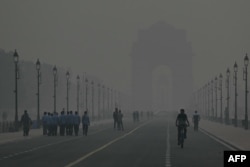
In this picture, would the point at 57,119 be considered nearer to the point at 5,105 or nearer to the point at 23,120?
the point at 23,120

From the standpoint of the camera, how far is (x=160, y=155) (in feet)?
96.5

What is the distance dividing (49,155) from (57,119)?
23933 mm

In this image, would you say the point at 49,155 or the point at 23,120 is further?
the point at 23,120

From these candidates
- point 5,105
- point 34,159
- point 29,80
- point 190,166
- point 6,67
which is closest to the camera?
point 190,166

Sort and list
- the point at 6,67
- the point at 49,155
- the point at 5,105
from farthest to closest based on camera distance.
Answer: the point at 6,67 → the point at 5,105 → the point at 49,155

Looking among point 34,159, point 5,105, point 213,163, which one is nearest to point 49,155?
point 34,159

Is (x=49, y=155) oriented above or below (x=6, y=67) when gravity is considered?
below

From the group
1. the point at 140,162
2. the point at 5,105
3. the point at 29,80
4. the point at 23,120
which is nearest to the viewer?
the point at 140,162

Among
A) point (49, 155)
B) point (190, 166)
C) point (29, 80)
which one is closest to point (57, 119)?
point (49, 155)

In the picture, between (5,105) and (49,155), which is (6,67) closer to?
(5,105)

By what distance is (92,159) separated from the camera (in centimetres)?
2677

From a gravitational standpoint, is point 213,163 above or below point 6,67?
below

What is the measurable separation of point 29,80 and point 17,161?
141547mm

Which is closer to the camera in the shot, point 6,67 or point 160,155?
point 160,155
